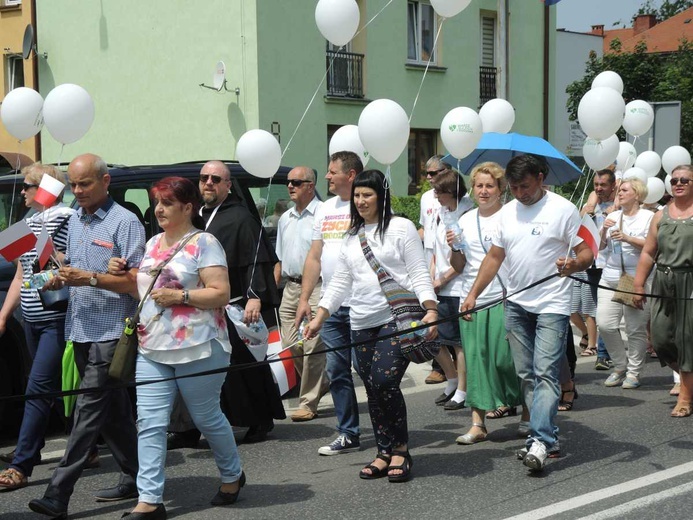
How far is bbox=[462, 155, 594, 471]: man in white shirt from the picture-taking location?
6445mm

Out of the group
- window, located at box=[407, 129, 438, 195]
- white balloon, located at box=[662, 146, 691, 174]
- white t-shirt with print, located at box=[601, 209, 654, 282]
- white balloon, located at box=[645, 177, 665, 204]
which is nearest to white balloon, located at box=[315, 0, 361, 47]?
white t-shirt with print, located at box=[601, 209, 654, 282]

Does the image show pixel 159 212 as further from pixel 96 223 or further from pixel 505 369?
pixel 505 369

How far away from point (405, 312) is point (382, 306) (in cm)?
15

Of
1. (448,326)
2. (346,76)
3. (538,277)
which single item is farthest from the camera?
(346,76)

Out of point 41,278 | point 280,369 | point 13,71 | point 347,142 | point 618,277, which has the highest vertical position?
point 13,71

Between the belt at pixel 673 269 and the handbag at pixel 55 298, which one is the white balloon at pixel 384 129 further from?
the belt at pixel 673 269

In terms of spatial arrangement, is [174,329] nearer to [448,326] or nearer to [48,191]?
[48,191]

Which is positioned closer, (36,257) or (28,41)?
(36,257)

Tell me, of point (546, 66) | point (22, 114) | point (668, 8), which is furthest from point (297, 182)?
point (668, 8)

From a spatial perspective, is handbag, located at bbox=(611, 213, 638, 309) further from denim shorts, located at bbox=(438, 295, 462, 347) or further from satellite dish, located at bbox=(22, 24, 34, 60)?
satellite dish, located at bbox=(22, 24, 34, 60)

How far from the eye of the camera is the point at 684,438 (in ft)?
23.9

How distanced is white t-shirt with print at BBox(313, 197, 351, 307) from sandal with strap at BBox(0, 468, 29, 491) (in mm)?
2146

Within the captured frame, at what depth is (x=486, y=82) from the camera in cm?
2770

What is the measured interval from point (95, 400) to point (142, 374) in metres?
0.37
